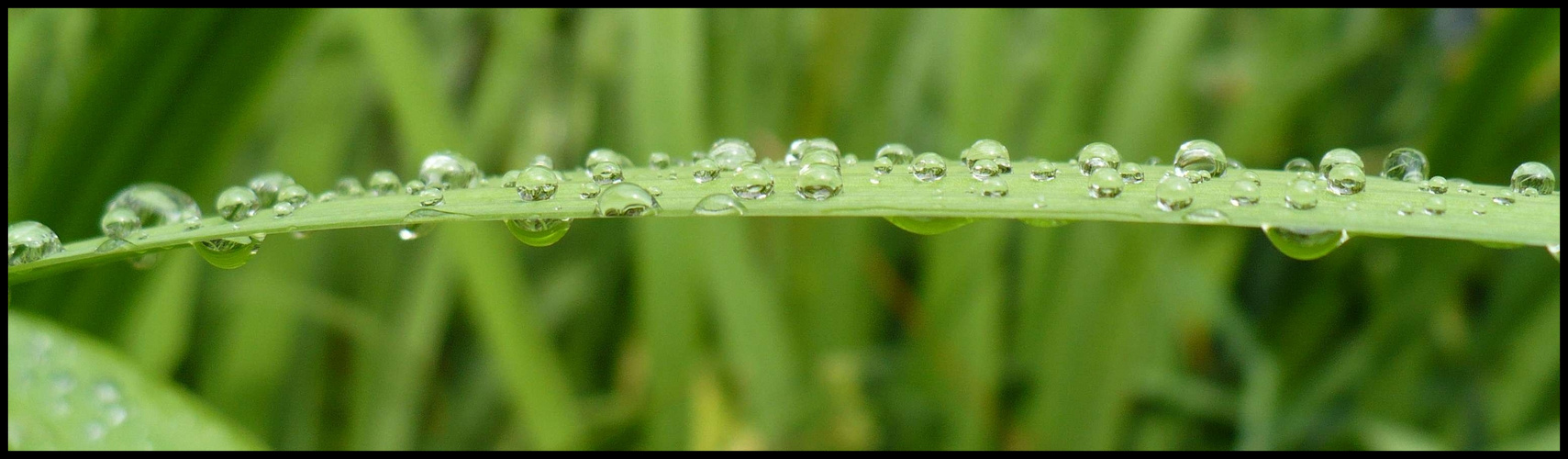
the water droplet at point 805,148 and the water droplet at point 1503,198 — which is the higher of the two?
the water droplet at point 805,148

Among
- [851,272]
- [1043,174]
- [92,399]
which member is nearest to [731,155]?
[1043,174]

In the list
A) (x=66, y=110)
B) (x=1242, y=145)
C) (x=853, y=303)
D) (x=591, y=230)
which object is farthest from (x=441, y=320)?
(x=1242, y=145)

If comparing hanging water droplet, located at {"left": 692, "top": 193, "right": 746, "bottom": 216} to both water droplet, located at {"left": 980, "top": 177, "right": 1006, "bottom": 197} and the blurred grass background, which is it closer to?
water droplet, located at {"left": 980, "top": 177, "right": 1006, "bottom": 197}

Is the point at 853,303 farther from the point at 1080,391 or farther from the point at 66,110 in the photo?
the point at 66,110

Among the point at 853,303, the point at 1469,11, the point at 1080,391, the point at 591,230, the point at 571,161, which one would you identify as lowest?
the point at 1080,391

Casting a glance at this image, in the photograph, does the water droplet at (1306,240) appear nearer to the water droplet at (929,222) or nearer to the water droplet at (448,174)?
the water droplet at (929,222)

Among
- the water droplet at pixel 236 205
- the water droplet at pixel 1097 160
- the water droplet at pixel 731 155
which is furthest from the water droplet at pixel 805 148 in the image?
the water droplet at pixel 236 205

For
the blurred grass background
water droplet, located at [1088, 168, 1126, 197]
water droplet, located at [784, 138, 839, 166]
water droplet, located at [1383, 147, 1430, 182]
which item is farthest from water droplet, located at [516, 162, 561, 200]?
the blurred grass background
